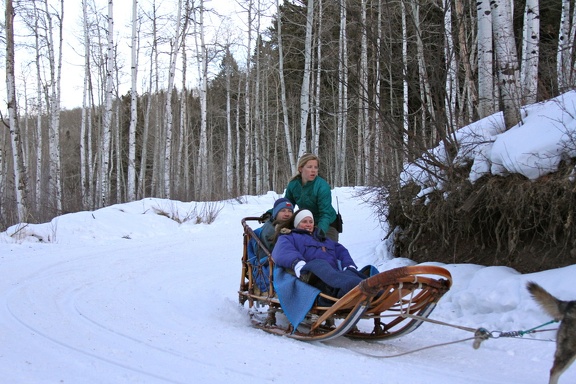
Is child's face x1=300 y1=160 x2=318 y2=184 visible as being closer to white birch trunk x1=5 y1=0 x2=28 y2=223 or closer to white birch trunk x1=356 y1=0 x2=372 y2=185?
white birch trunk x1=356 y1=0 x2=372 y2=185

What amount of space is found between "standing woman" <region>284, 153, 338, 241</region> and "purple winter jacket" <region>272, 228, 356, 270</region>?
560mm

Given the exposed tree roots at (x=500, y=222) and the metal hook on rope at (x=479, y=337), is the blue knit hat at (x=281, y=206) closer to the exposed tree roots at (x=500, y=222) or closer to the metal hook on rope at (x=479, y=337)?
the exposed tree roots at (x=500, y=222)

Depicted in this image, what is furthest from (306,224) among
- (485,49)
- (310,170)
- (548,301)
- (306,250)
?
(485,49)

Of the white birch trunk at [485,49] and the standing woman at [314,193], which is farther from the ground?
the white birch trunk at [485,49]

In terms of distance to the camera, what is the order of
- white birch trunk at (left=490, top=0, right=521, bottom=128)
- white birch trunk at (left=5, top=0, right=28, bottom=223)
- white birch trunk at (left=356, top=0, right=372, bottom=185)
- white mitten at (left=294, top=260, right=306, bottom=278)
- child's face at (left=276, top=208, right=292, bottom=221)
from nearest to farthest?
white mitten at (left=294, top=260, right=306, bottom=278) → child's face at (left=276, top=208, right=292, bottom=221) → white birch trunk at (left=490, top=0, right=521, bottom=128) → white birch trunk at (left=356, top=0, right=372, bottom=185) → white birch trunk at (left=5, top=0, right=28, bottom=223)

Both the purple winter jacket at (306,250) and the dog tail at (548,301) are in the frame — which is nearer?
the dog tail at (548,301)

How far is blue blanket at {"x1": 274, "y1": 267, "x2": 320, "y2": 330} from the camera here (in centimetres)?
433

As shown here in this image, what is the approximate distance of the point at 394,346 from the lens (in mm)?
4500

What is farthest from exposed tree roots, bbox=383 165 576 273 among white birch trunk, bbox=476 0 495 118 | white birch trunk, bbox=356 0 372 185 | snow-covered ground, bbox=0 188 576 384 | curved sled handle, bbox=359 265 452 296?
curved sled handle, bbox=359 265 452 296

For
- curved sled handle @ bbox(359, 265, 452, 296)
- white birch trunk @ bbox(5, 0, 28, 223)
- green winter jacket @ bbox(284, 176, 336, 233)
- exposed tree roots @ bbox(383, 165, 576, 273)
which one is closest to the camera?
curved sled handle @ bbox(359, 265, 452, 296)

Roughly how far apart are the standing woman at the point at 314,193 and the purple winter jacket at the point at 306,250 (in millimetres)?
560

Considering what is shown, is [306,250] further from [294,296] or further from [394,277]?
[394,277]

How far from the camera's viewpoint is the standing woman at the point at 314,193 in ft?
19.0

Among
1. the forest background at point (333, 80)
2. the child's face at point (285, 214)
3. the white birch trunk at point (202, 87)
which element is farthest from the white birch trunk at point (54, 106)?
the child's face at point (285, 214)
